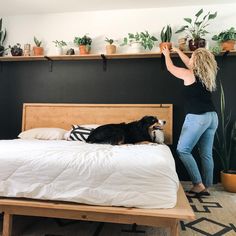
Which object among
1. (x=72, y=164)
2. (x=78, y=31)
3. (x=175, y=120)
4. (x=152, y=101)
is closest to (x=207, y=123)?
(x=175, y=120)

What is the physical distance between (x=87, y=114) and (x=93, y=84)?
1.47 feet

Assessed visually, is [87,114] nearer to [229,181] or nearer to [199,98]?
[199,98]

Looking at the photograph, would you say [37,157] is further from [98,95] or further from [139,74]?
[139,74]

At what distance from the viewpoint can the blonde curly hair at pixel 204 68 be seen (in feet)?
A: 8.02

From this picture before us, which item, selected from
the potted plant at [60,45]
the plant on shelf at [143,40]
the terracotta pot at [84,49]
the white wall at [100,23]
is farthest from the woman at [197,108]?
the potted plant at [60,45]

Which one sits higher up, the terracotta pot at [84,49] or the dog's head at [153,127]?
the terracotta pot at [84,49]

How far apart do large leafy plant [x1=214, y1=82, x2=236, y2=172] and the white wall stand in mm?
1050

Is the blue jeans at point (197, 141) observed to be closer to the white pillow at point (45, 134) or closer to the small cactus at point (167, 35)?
the small cactus at point (167, 35)

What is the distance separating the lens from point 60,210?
1588 millimetres

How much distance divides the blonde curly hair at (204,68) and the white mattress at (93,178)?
1194 millimetres

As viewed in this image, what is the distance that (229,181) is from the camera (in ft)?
9.03

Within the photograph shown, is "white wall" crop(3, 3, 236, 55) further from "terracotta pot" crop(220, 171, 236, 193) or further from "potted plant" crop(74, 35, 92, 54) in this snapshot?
"terracotta pot" crop(220, 171, 236, 193)

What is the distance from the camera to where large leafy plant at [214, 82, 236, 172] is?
2.98 metres

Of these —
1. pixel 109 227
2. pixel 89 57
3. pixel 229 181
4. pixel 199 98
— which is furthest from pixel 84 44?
pixel 229 181
